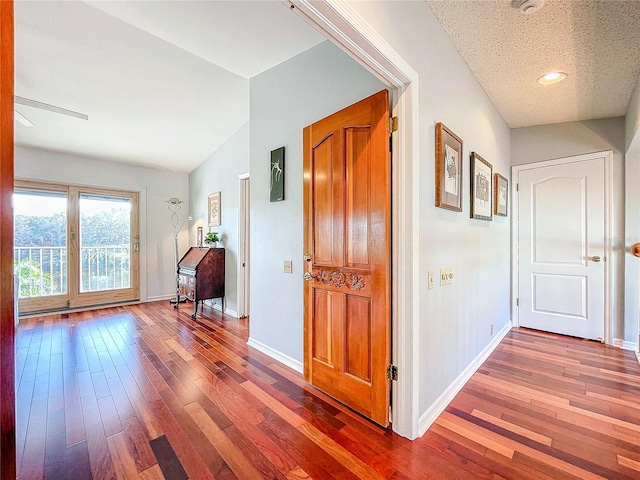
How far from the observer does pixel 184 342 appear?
3.24 m

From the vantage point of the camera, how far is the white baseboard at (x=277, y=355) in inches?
98.4

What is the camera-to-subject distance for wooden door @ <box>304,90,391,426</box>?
171cm

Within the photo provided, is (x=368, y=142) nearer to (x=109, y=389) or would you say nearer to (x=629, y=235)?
(x=109, y=389)

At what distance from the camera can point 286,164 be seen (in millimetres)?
2660

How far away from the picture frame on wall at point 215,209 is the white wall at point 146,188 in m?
1.17

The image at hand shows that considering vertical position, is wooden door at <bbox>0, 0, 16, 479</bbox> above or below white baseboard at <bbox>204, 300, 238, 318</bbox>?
above

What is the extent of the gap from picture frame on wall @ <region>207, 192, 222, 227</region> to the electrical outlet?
3832 mm

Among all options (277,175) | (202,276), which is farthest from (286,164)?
(202,276)

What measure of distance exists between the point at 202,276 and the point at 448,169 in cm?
378

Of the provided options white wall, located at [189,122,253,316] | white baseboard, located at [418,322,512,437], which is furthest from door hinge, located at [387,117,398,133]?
white wall, located at [189,122,253,316]

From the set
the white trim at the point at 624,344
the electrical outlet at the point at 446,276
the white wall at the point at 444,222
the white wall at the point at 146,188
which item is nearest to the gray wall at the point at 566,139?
the white wall at the point at 444,222

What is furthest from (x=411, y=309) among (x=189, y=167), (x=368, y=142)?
(x=189, y=167)

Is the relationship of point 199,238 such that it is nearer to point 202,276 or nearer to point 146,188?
point 202,276

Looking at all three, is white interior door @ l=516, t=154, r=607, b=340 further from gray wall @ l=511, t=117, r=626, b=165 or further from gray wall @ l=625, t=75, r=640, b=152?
gray wall @ l=625, t=75, r=640, b=152
